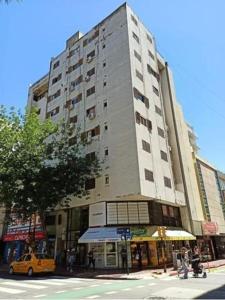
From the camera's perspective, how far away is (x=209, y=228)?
32750 mm

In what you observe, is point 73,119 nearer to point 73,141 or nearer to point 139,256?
point 73,141

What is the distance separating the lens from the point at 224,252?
38.2 metres

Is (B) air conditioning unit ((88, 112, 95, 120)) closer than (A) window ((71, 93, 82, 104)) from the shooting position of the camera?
Yes

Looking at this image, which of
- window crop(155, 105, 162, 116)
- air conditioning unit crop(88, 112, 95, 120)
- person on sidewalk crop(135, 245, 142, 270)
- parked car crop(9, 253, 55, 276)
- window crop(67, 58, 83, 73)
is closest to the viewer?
parked car crop(9, 253, 55, 276)

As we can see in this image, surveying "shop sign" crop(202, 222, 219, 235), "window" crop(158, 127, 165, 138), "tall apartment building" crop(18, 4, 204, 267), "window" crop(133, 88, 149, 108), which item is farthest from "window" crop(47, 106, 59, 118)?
"shop sign" crop(202, 222, 219, 235)

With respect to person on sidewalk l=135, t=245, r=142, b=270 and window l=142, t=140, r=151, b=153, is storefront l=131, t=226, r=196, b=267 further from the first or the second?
window l=142, t=140, r=151, b=153

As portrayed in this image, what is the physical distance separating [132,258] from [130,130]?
11.0 metres

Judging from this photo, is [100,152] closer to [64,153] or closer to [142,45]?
[64,153]

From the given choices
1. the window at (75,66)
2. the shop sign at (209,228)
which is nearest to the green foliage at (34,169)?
the window at (75,66)

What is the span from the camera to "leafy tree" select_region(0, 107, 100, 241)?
2528 cm

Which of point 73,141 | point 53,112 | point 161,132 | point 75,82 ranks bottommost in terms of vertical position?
point 73,141

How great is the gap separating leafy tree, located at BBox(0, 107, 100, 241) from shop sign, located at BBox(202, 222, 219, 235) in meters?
13.4

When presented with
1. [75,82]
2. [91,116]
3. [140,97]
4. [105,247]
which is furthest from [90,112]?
[105,247]

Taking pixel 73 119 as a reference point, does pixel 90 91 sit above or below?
above
